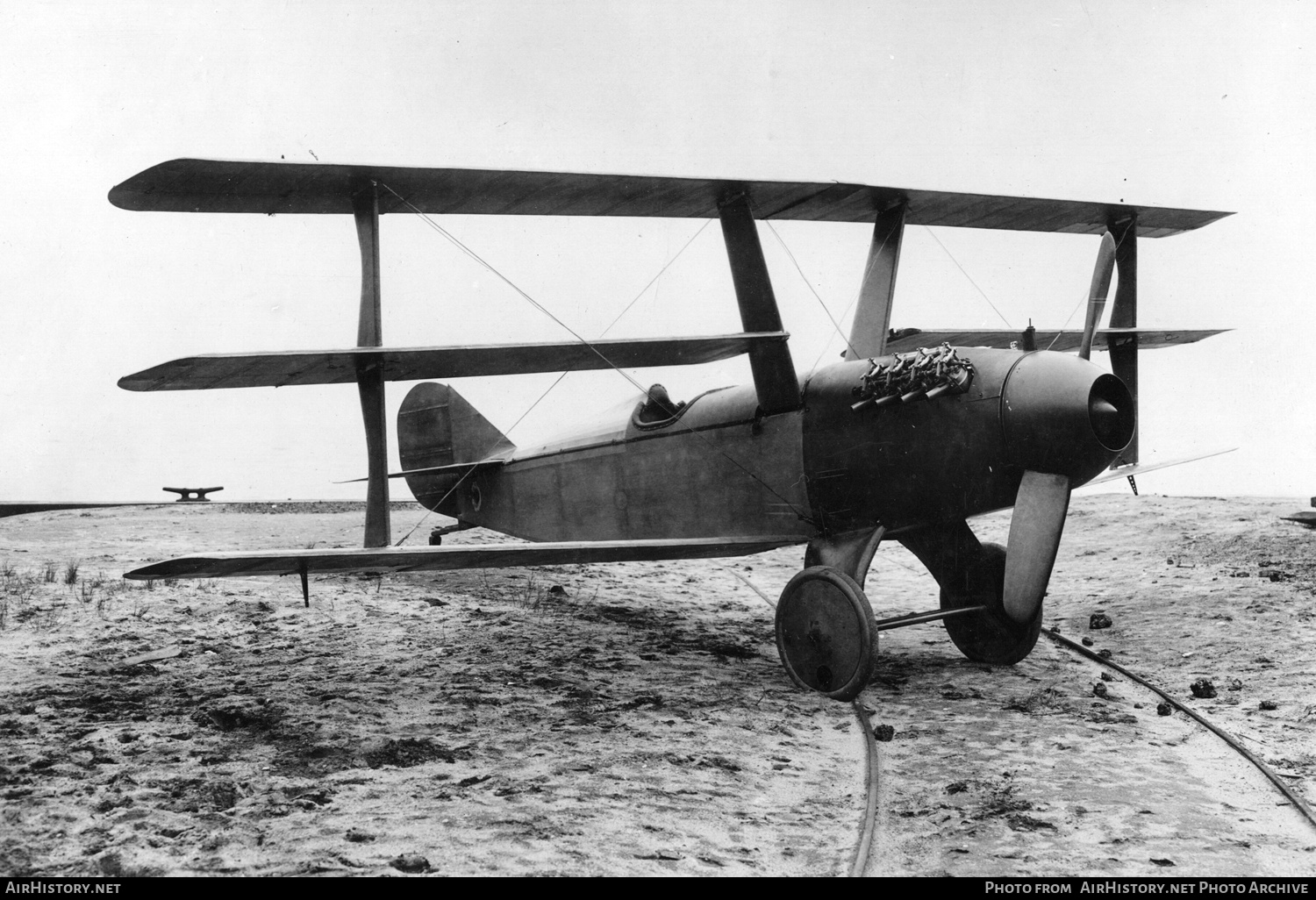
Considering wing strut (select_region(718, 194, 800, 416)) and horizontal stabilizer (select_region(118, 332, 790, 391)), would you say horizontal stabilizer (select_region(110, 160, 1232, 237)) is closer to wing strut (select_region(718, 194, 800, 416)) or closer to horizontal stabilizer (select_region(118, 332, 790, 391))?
wing strut (select_region(718, 194, 800, 416))

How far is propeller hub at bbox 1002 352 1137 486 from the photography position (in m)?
5.45

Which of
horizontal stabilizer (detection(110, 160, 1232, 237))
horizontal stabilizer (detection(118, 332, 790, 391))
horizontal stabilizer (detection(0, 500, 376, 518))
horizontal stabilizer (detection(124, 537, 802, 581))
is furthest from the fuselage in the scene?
horizontal stabilizer (detection(0, 500, 376, 518))

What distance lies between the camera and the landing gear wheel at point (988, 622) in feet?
22.1

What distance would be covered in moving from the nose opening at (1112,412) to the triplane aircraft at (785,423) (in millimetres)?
13

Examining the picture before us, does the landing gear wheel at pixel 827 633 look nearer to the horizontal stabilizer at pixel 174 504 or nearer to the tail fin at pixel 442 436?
the tail fin at pixel 442 436

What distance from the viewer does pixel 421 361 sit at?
250 inches

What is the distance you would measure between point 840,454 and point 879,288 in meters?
1.87

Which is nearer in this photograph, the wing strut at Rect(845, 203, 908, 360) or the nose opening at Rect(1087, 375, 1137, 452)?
the nose opening at Rect(1087, 375, 1137, 452)

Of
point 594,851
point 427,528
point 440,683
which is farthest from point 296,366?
point 427,528

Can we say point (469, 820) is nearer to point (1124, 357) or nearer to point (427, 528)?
point (1124, 357)

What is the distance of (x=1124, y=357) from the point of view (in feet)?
29.0

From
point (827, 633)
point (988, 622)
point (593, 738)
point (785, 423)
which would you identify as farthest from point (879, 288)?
point (593, 738)
